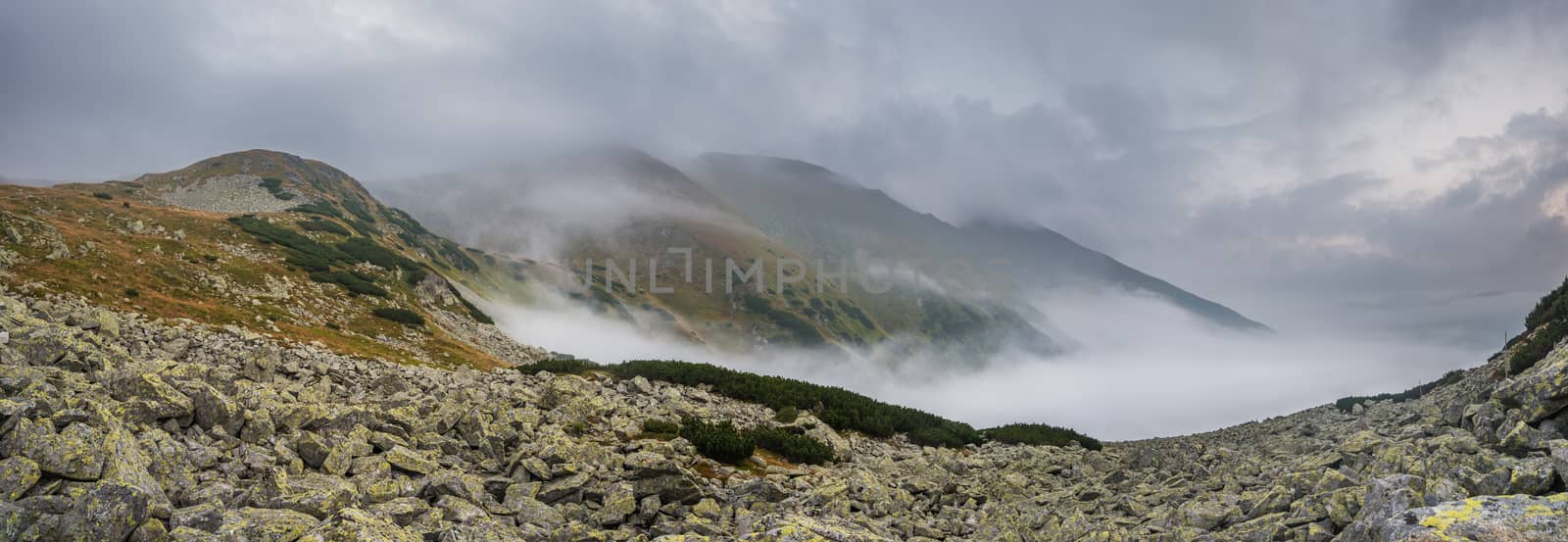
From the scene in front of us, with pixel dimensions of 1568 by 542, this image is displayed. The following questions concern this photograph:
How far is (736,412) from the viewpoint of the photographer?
79.0ft

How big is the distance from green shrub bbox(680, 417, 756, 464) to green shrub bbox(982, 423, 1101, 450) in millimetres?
15265

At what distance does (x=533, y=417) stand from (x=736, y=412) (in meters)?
9.64

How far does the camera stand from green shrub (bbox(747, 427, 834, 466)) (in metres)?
19.8

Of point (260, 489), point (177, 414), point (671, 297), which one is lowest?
point (260, 489)

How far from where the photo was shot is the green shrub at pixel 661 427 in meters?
18.0

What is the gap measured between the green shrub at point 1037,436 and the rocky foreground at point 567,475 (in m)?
9.34

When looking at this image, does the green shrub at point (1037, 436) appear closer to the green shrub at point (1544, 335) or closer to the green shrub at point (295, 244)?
the green shrub at point (1544, 335)

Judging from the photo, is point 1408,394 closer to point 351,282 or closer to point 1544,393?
point 1544,393

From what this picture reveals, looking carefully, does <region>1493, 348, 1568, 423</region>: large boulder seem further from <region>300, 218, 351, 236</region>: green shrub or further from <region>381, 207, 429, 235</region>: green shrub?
<region>381, 207, 429, 235</region>: green shrub

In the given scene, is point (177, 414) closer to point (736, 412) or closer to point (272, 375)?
point (272, 375)

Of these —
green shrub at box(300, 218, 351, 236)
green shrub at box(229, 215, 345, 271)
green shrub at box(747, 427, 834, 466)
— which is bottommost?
green shrub at box(747, 427, 834, 466)

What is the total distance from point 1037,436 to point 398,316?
47963mm

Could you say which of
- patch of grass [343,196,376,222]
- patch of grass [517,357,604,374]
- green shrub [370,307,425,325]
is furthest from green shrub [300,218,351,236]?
patch of grass [517,357,604,374]

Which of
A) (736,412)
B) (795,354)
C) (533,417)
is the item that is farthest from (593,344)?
(533,417)
